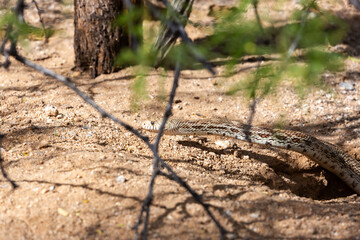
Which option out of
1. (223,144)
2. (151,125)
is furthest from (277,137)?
(151,125)

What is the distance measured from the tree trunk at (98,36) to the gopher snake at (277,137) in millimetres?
1654

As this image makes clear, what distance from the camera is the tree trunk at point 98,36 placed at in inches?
232

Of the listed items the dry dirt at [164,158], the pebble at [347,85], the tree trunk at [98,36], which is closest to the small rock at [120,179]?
the dry dirt at [164,158]

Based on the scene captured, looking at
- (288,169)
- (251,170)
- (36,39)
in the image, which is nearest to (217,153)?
(251,170)

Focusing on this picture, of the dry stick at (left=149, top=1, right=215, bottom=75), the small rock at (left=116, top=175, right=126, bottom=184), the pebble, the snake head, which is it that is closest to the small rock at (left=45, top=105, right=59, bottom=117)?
the snake head

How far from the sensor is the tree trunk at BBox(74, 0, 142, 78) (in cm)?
588

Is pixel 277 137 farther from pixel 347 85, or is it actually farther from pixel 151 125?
pixel 347 85

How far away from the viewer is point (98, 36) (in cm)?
605

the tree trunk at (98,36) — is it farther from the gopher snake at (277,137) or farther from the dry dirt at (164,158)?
the gopher snake at (277,137)

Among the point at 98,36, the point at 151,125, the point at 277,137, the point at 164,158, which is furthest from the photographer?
the point at 98,36

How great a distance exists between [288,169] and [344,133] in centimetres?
118

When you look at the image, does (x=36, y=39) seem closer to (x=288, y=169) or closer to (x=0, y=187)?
(x=0, y=187)

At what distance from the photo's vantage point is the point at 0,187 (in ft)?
11.4

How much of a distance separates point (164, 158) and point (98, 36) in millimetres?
2594
